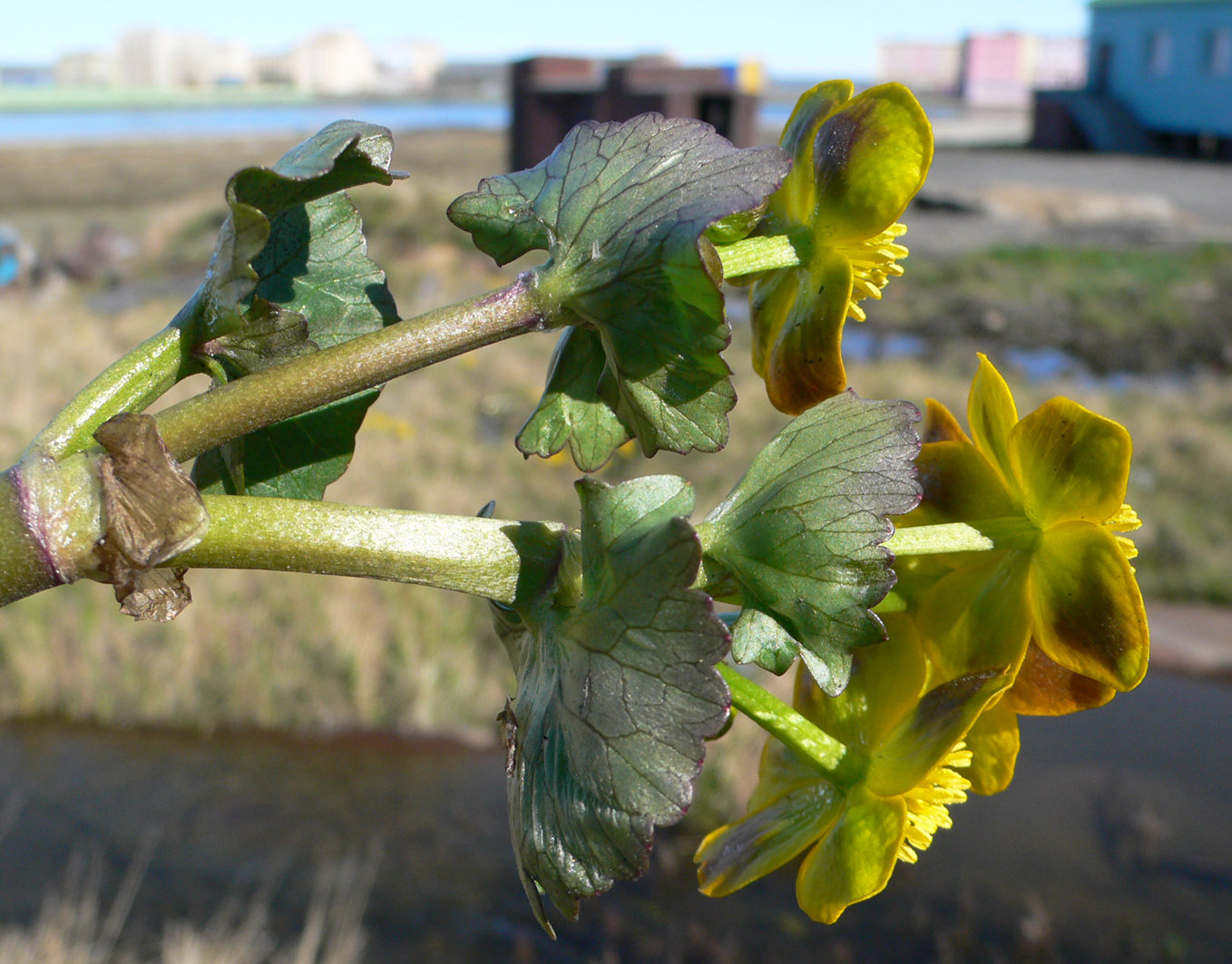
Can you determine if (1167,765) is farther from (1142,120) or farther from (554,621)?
(1142,120)

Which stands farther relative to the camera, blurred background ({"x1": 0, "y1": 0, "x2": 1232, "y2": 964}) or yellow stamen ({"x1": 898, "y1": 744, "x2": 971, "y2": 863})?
blurred background ({"x1": 0, "y1": 0, "x2": 1232, "y2": 964})

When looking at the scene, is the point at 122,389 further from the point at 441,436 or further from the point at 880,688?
the point at 441,436

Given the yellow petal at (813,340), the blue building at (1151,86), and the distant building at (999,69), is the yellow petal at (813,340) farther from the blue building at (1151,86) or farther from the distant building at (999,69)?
the distant building at (999,69)

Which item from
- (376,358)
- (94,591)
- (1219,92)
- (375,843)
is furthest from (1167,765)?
(1219,92)

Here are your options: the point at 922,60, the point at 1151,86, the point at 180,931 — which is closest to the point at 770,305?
the point at 180,931

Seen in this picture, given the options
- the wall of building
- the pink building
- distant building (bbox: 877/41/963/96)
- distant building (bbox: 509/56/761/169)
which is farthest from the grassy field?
distant building (bbox: 877/41/963/96)

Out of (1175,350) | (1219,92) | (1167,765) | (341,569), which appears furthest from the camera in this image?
(1219,92)

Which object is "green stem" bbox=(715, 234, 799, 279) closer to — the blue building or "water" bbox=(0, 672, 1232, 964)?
"water" bbox=(0, 672, 1232, 964)
